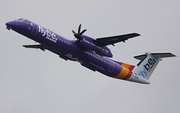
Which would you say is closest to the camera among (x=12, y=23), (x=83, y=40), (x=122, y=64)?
(x=12, y=23)

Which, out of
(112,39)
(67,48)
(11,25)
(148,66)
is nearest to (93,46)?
(112,39)

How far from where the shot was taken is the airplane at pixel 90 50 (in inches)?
1139

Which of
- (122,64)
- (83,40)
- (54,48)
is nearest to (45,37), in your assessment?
(54,48)

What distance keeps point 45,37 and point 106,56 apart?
17.4ft

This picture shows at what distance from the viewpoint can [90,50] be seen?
31703mm

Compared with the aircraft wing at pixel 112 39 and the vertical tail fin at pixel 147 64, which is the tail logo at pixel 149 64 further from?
the aircraft wing at pixel 112 39

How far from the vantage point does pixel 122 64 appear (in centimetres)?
3416

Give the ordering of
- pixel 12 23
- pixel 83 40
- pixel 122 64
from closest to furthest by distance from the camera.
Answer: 1. pixel 12 23
2. pixel 83 40
3. pixel 122 64

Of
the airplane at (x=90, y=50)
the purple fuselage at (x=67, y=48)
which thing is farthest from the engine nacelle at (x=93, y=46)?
the purple fuselage at (x=67, y=48)

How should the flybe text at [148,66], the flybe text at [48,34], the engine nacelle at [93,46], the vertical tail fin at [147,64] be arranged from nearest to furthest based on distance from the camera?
the flybe text at [48,34], the engine nacelle at [93,46], the vertical tail fin at [147,64], the flybe text at [148,66]

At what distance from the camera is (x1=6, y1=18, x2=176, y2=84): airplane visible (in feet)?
94.9

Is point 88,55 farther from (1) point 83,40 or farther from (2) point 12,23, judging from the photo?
(2) point 12,23

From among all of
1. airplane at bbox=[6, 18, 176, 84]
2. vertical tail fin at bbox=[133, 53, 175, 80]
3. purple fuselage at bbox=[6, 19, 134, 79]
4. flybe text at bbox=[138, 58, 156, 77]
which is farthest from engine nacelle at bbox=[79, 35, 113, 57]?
flybe text at bbox=[138, 58, 156, 77]

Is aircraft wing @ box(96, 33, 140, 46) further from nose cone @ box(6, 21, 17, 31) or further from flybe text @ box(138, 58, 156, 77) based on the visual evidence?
nose cone @ box(6, 21, 17, 31)
